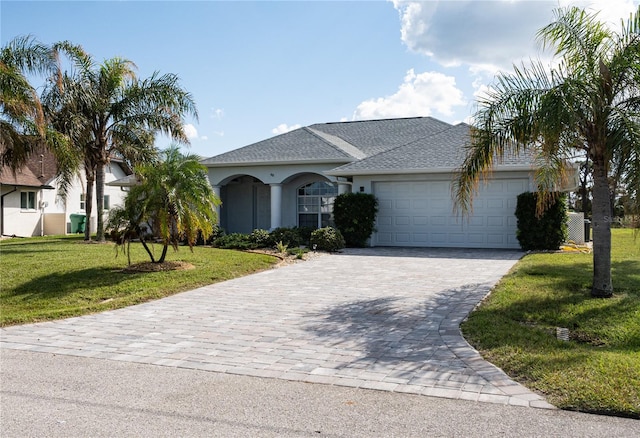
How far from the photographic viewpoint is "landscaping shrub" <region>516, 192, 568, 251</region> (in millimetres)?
16500

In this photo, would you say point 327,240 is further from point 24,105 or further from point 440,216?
point 24,105

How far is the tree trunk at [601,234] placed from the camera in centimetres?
889

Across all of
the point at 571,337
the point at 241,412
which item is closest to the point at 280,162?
the point at 571,337

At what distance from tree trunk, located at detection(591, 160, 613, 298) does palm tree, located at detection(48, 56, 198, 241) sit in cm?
1429

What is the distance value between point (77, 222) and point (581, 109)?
2832cm

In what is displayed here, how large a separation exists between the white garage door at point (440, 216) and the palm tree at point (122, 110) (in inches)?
313

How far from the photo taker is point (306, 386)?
16.7 ft

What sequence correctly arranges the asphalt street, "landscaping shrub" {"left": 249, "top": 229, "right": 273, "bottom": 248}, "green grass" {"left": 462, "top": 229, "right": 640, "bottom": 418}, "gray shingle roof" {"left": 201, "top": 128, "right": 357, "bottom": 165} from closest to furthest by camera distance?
1. the asphalt street
2. "green grass" {"left": 462, "top": 229, "right": 640, "bottom": 418}
3. "landscaping shrub" {"left": 249, "top": 229, "right": 273, "bottom": 248}
4. "gray shingle roof" {"left": 201, "top": 128, "right": 357, "bottom": 165}

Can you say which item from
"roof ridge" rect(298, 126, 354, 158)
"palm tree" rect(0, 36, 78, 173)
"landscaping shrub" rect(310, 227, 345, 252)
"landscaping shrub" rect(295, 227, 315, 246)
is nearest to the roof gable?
"roof ridge" rect(298, 126, 354, 158)

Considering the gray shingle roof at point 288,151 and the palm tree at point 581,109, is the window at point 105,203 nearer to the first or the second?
the gray shingle roof at point 288,151

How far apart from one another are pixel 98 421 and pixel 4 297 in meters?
7.56

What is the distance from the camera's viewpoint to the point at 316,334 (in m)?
7.10

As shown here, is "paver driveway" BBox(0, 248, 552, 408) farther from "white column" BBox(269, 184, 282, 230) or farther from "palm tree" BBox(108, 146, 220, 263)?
"white column" BBox(269, 184, 282, 230)

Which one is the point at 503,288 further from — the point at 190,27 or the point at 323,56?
the point at 190,27
